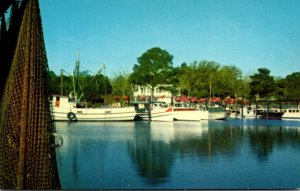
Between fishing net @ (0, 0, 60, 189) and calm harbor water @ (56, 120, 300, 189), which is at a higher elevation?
fishing net @ (0, 0, 60, 189)

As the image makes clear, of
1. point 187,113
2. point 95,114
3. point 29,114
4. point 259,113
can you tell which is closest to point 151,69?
point 95,114

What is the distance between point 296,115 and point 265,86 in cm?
409

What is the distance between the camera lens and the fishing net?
3643 millimetres

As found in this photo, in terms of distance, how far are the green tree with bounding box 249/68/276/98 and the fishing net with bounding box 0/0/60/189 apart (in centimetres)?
2391

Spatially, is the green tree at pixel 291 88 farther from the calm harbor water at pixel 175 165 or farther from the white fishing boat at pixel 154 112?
the calm harbor water at pixel 175 165

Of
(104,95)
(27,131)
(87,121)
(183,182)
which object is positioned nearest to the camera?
(27,131)

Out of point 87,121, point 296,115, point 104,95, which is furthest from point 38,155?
point 296,115

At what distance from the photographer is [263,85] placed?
1171 inches

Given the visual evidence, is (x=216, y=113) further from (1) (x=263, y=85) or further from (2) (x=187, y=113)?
(2) (x=187, y=113)

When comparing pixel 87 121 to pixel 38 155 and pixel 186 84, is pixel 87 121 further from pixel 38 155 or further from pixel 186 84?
pixel 38 155

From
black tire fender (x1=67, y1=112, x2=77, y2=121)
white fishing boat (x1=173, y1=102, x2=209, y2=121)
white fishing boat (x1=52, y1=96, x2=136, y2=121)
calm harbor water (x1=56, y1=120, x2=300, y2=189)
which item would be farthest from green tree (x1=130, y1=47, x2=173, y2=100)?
white fishing boat (x1=173, y1=102, x2=209, y2=121)

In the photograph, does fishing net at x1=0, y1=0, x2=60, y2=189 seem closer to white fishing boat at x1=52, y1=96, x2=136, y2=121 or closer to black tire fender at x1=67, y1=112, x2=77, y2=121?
white fishing boat at x1=52, y1=96, x2=136, y2=121

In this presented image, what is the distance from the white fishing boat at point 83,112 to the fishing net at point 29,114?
20555 millimetres

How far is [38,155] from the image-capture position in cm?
368
